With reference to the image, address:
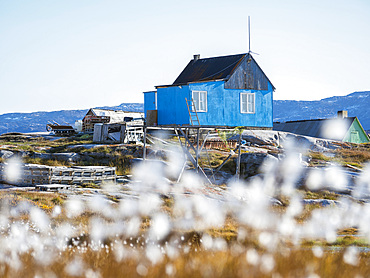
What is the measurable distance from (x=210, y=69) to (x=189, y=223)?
2223 centimetres

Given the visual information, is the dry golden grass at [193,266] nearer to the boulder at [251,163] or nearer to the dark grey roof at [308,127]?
the boulder at [251,163]

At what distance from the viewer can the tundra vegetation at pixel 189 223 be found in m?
7.58

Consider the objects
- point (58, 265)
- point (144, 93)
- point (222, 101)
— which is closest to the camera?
point (58, 265)

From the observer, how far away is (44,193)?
19953 millimetres

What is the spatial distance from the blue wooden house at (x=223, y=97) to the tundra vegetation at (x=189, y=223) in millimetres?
2888

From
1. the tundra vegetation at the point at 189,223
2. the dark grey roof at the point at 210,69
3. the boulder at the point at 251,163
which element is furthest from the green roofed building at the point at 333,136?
the boulder at the point at 251,163

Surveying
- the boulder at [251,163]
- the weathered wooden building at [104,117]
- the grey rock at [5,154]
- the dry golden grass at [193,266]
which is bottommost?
the boulder at [251,163]

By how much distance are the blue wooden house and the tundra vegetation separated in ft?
9.48

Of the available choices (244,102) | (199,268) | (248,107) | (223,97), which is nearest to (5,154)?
(223,97)

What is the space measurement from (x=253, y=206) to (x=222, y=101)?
1254cm

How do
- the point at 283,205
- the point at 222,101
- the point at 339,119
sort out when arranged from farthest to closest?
1. the point at 339,119
2. the point at 222,101
3. the point at 283,205

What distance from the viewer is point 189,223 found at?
50.1ft

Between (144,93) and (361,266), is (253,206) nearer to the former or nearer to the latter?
(361,266)

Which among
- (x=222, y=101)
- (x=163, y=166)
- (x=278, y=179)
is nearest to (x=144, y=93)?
(x=222, y=101)
